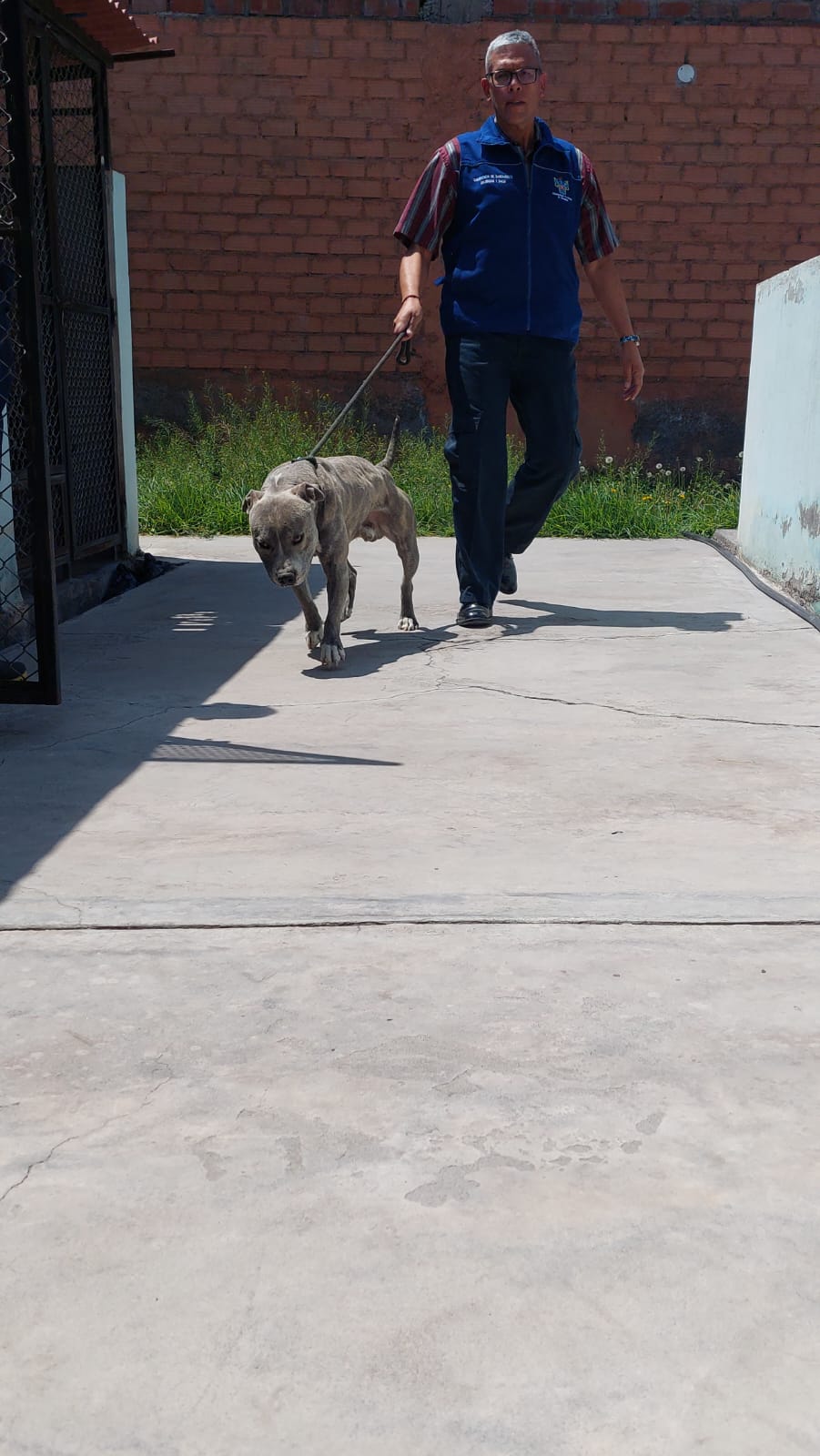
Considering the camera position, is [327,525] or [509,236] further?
[509,236]

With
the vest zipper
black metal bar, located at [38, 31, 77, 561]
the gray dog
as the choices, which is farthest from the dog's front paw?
black metal bar, located at [38, 31, 77, 561]

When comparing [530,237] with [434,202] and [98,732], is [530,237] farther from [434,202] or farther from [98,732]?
[98,732]

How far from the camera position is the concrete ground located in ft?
4.41

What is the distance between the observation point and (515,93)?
204 inches

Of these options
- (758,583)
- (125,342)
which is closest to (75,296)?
(125,342)

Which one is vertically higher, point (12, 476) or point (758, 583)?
point (12, 476)

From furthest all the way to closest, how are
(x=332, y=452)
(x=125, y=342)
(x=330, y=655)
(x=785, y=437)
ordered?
1. (x=332, y=452)
2. (x=125, y=342)
3. (x=785, y=437)
4. (x=330, y=655)

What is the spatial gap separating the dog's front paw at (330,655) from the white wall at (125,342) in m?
2.67

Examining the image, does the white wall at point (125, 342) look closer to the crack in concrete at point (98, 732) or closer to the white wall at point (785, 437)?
the crack in concrete at point (98, 732)

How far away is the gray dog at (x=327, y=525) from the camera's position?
453cm

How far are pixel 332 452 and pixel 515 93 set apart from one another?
16.2ft

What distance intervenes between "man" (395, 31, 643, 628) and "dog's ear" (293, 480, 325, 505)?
92 centimetres

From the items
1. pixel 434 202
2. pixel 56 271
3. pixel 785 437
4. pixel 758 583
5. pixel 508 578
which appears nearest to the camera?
pixel 434 202

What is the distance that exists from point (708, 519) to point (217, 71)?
4.91m
